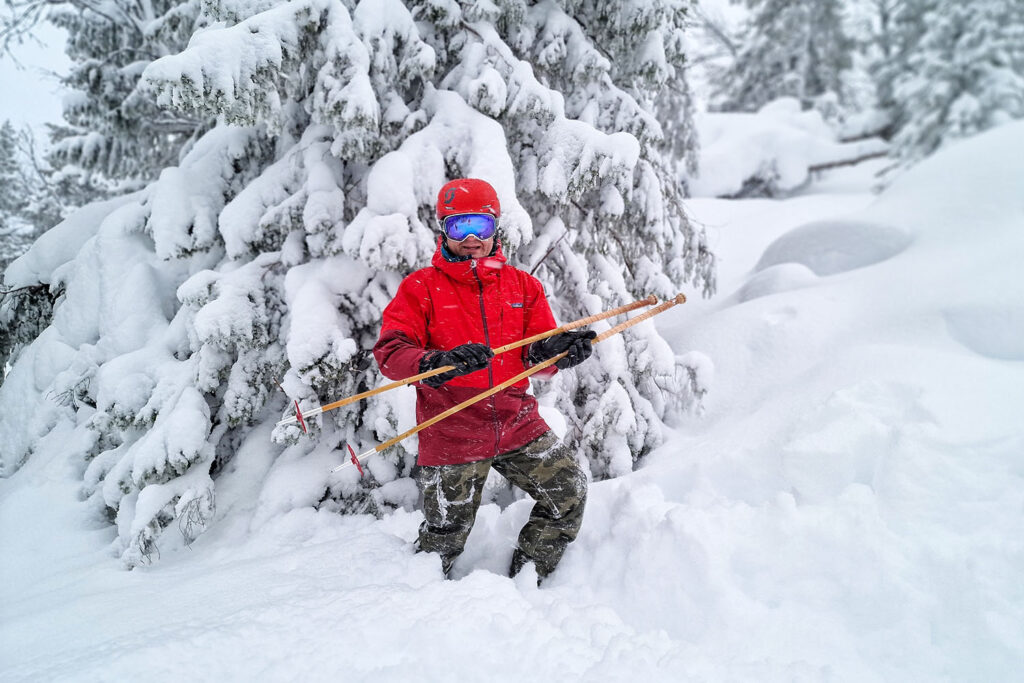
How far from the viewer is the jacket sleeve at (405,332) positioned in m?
2.36

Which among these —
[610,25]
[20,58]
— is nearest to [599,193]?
[610,25]

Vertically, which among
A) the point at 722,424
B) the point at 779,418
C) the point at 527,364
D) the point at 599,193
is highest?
the point at 599,193

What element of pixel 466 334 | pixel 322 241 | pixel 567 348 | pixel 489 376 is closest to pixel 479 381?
pixel 489 376

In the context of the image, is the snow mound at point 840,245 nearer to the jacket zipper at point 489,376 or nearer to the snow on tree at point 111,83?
the jacket zipper at point 489,376

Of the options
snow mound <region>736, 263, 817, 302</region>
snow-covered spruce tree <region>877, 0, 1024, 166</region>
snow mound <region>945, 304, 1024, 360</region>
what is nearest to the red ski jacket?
snow mound <region>945, 304, 1024, 360</region>

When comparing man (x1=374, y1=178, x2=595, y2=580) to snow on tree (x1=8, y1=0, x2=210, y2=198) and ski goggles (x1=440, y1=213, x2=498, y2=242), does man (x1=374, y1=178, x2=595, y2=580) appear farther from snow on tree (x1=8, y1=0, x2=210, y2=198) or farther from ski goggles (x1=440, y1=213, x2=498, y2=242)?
snow on tree (x1=8, y1=0, x2=210, y2=198)

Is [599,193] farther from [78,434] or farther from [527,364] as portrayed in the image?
[78,434]

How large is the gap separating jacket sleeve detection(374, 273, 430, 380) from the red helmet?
16.7 inches

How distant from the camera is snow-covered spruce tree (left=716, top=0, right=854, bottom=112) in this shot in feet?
69.6

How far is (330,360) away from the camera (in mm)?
3277

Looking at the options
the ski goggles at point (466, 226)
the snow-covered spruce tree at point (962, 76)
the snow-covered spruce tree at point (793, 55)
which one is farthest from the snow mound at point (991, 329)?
the snow-covered spruce tree at point (793, 55)

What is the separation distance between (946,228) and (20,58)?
11.5m

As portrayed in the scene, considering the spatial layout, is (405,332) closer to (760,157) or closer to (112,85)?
(112,85)

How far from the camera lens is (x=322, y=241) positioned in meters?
3.62
